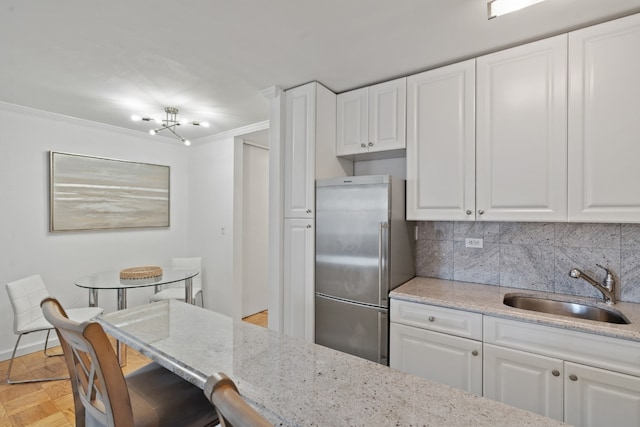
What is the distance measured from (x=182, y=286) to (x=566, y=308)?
379cm

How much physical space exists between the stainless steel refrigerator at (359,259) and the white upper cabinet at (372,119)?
374 millimetres

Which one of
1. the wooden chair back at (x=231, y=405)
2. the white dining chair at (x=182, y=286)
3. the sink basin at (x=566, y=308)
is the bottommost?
the white dining chair at (x=182, y=286)

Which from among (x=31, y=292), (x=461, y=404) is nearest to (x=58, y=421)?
(x=31, y=292)

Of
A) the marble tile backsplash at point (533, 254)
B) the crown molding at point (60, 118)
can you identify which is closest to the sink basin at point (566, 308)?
the marble tile backsplash at point (533, 254)

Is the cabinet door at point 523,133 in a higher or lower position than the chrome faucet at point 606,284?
higher

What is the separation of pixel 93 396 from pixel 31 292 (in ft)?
8.45

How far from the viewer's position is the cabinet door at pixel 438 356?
5.64 feet

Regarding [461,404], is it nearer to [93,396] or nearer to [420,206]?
[93,396]

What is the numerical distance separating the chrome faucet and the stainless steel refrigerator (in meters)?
1.00

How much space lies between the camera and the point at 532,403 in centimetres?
155

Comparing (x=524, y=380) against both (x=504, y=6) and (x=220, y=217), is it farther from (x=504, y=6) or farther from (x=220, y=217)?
(x=220, y=217)

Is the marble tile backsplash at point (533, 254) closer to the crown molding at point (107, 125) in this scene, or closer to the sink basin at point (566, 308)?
the sink basin at point (566, 308)

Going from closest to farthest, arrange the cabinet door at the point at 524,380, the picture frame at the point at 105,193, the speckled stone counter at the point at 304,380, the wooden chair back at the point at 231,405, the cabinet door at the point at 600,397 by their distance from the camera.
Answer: the wooden chair back at the point at 231,405
the speckled stone counter at the point at 304,380
the cabinet door at the point at 600,397
the cabinet door at the point at 524,380
the picture frame at the point at 105,193

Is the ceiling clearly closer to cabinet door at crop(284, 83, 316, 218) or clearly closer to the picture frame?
cabinet door at crop(284, 83, 316, 218)
